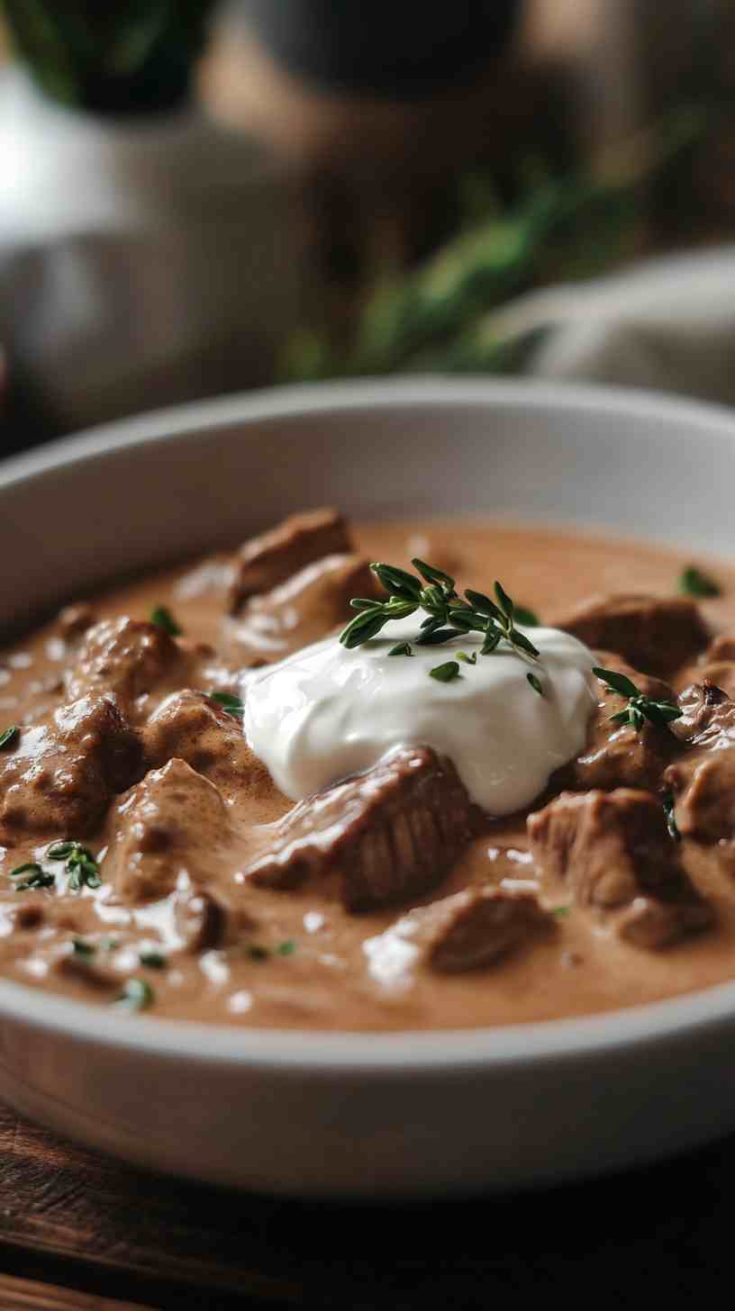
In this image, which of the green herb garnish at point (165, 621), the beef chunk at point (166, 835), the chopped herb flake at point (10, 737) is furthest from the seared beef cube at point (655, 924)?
the green herb garnish at point (165, 621)

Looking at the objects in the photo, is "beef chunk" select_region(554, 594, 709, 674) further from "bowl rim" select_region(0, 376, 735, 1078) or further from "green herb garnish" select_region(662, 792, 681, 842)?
"bowl rim" select_region(0, 376, 735, 1078)

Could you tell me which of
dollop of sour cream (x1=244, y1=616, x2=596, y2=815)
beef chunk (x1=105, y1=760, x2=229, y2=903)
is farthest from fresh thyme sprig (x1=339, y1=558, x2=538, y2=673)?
beef chunk (x1=105, y1=760, x2=229, y2=903)

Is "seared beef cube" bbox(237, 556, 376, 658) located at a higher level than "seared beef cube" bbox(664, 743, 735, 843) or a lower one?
higher

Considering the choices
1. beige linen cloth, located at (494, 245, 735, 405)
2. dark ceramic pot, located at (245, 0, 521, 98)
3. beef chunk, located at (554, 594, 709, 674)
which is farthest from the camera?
dark ceramic pot, located at (245, 0, 521, 98)

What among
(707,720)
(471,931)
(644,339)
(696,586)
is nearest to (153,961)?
(471,931)

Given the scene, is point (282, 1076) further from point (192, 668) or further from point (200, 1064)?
point (192, 668)

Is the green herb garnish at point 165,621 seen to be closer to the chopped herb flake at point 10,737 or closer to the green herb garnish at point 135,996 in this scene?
the chopped herb flake at point 10,737

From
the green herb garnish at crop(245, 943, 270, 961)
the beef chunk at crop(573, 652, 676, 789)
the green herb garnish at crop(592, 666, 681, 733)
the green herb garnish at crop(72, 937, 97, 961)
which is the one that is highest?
the green herb garnish at crop(72, 937, 97, 961)

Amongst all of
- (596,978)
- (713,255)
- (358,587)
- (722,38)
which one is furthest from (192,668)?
(722,38)
